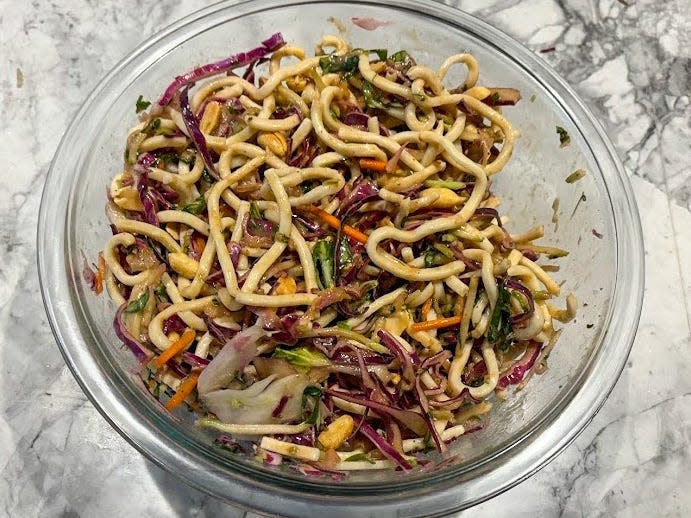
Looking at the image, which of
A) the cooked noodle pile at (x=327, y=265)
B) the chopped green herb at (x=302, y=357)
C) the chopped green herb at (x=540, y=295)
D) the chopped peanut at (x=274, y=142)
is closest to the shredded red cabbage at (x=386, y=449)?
the cooked noodle pile at (x=327, y=265)

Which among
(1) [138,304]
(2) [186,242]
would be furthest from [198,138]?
(1) [138,304]

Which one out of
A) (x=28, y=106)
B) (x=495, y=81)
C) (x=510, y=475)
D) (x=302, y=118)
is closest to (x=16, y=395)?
(x=28, y=106)

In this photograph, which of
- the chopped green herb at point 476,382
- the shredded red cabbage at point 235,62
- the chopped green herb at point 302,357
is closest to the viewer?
the chopped green herb at point 302,357

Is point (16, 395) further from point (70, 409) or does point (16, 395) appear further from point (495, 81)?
point (495, 81)

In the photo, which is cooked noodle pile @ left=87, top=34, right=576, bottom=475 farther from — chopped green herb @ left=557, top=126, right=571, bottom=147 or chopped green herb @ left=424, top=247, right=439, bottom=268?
chopped green herb @ left=557, top=126, right=571, bottom=147

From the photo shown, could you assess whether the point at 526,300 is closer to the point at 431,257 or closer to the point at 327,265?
the point at 431,257

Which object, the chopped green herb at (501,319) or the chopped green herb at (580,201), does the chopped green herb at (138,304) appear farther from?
the chopped green herb at (580,201)

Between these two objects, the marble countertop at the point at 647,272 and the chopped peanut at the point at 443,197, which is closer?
the chopped peanut at the point at 443,197
